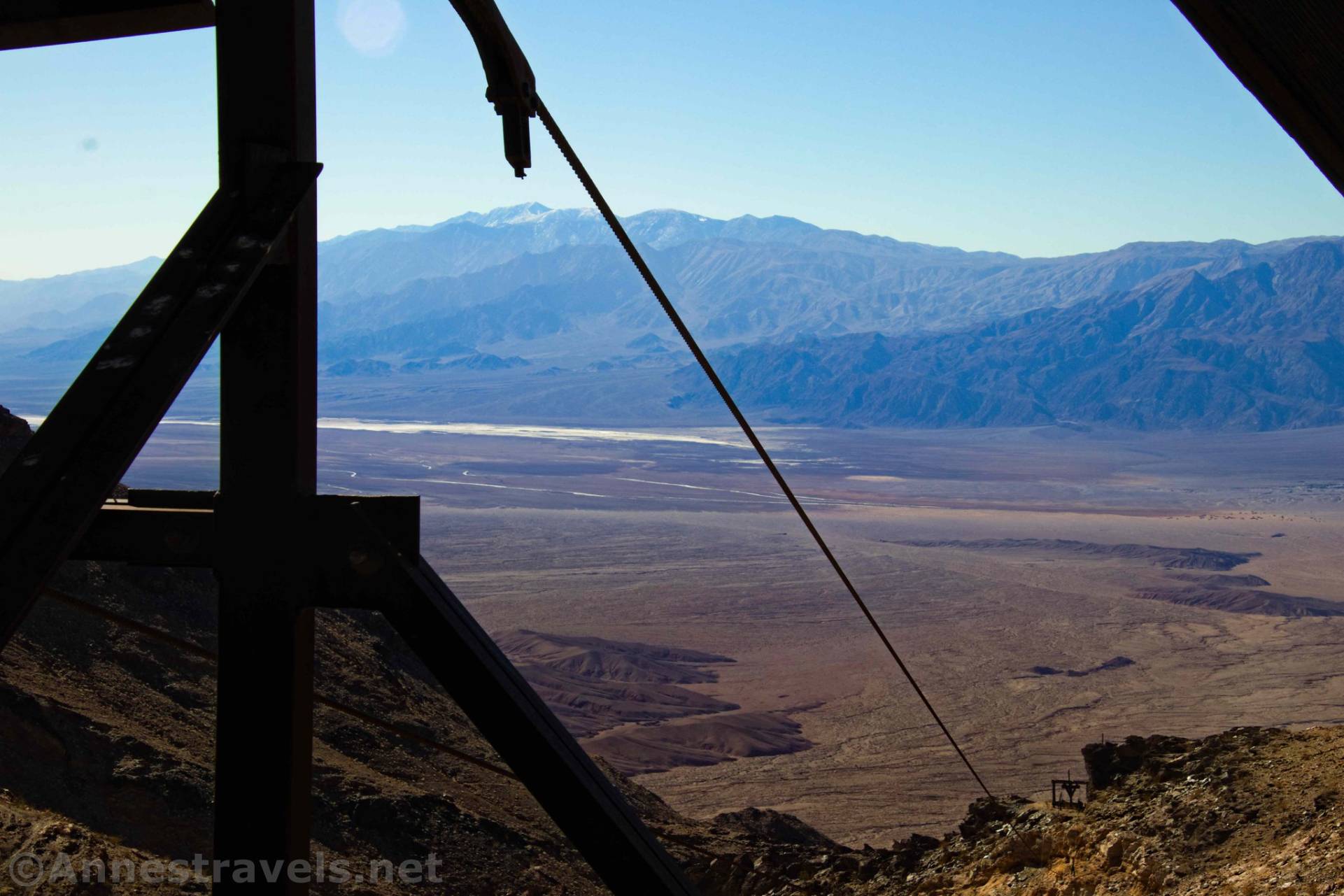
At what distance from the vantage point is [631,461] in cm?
11800

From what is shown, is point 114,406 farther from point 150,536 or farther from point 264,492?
point 150,536

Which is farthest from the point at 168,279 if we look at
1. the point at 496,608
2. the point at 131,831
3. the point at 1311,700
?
the point at 496,608

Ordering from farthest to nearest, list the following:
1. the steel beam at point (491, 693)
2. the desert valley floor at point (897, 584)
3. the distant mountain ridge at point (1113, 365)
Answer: the distant mountain ridge at point (1113, 365), the desert valley floor at point (897, 584), the steel beam at point (491, 693)

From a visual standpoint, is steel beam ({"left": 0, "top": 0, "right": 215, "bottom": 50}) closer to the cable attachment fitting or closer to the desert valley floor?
the cable attachment fitting

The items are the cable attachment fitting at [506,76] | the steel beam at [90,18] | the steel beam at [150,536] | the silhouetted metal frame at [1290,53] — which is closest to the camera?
the silhouetted metal frame at [1290,53]

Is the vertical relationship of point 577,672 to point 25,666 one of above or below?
below

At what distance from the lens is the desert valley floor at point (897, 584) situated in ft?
125

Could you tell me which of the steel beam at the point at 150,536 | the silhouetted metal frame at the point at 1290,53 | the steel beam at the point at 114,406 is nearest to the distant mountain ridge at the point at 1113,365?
the steel beam at the point at 150,536

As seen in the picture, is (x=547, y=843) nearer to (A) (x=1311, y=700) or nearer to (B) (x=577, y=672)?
(B) (x=577, y=672)

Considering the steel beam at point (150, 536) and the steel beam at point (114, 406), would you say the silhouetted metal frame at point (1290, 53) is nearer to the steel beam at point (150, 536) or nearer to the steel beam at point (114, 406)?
the steel beam at point (114, 406)

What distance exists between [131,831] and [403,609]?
7396 mm

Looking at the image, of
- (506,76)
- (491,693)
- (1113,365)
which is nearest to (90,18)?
(506,76)

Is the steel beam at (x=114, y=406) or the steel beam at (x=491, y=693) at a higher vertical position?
the steel beam at (x=114, y=406)

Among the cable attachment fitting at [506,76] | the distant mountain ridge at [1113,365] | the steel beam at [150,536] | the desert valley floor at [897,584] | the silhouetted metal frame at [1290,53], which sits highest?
the distant mountain ridge at [1113,365]
